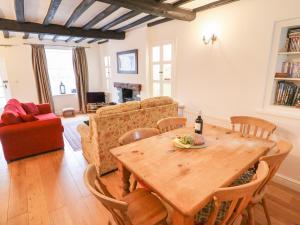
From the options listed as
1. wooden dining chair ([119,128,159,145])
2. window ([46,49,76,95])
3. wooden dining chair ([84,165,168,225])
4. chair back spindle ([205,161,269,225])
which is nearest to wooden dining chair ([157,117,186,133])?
wooden dining chair ([119,128,159,145])

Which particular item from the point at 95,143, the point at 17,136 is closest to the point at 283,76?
the point at 95,143

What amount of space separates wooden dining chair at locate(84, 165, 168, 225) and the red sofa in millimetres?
2373

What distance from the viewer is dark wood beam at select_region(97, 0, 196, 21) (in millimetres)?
2301

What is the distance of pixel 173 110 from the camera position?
9.77ft

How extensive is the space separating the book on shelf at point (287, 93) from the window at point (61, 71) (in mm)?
5963

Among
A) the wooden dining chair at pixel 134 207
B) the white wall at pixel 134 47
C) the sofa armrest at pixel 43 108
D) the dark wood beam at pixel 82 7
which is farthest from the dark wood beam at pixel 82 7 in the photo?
the wooden dining chair at pixel 134 207

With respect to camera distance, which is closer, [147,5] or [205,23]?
[147,5]

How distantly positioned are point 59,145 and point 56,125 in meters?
0.42

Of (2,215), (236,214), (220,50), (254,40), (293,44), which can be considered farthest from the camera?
(220,50)

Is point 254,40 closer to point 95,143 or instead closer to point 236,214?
point 236,214

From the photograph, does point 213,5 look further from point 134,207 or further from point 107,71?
point 107,71

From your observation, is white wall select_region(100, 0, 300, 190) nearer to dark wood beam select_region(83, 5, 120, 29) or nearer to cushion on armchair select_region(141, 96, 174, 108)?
cushion on armchair select_region(141, 96, 174, 108)

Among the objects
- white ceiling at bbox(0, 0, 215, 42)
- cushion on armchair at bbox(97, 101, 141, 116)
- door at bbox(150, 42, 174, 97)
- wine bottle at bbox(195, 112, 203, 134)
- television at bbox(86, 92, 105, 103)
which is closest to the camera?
wine bottle at bbox(195, 112, 203, 134)

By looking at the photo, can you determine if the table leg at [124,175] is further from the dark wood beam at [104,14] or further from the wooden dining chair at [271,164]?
the dark wood beam at [104,14]
